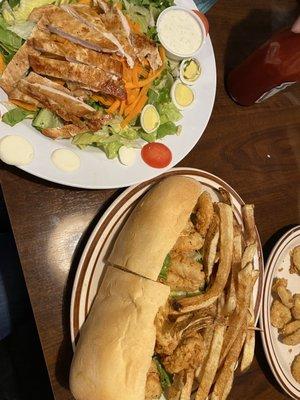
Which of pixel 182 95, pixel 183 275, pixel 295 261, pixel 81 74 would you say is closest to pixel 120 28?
pixel 81 74

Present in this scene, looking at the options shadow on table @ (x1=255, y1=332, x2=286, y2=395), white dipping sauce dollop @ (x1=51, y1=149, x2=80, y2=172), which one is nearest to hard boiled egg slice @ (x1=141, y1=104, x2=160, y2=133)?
white dipping sauce dollop @ (x1=51, y1=149, x2=80, y2=172)

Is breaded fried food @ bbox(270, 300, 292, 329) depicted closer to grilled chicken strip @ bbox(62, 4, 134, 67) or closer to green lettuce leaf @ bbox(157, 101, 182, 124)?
green lettuce leaf @ bbox(157, 101, 182, 124)

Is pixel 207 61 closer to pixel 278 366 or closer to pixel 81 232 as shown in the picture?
pixel 81 232

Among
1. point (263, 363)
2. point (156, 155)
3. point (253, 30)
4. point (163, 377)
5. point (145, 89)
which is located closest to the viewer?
point (163, 377)

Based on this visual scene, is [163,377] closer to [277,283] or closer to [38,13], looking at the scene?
[277,283]

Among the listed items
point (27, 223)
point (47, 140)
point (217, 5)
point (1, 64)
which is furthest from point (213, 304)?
point (217, 5)

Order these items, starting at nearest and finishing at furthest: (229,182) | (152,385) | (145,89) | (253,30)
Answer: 1. (152,385)
2. (145,89)
3. (229,182)
4. (253,30)
